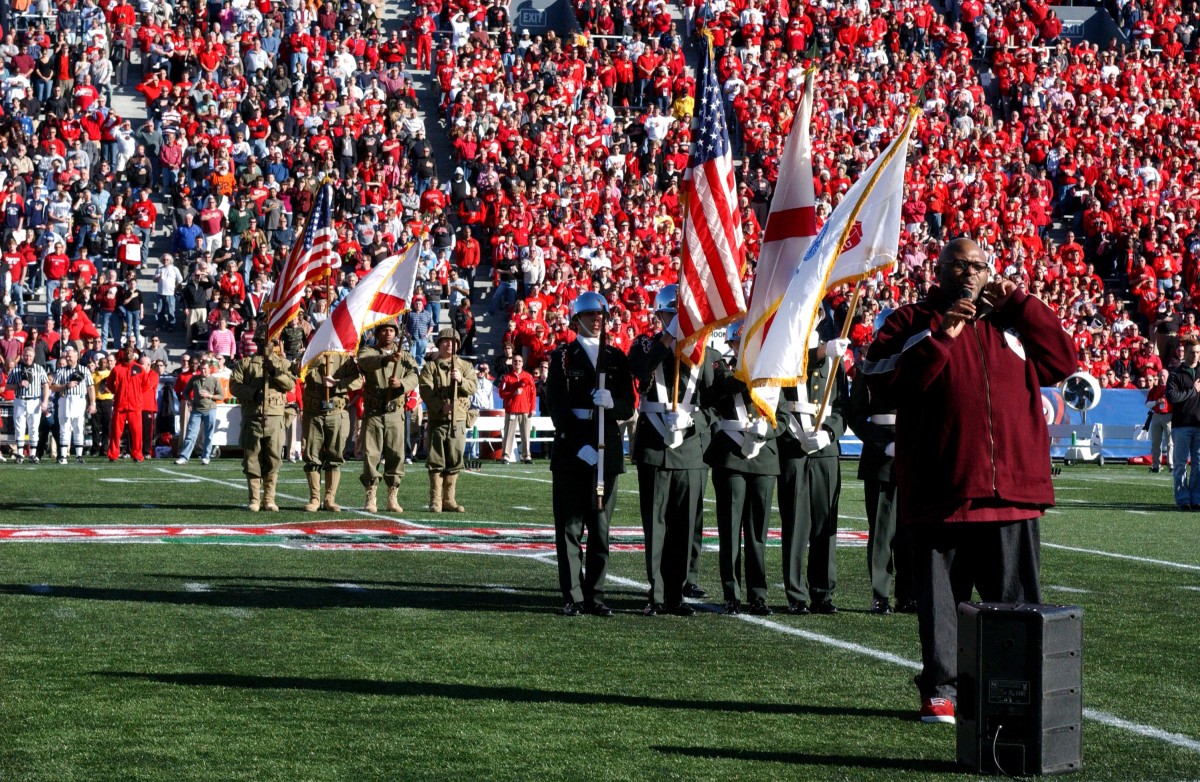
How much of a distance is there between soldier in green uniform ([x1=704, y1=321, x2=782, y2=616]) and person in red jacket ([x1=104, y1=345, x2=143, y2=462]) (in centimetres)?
1861

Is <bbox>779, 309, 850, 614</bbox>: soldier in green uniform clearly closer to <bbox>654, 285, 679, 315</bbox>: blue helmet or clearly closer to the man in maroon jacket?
<bbox>654, 285, 679, 315</bbox>: blue helmet

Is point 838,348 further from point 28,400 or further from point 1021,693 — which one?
point 28,400

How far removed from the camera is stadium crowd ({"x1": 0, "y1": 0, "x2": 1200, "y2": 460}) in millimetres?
30266

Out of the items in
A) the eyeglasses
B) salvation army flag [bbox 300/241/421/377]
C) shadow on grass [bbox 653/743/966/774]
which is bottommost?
shadow on grass [bbox 653/743/966/774]

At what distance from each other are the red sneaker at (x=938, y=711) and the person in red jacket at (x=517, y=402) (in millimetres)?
22011

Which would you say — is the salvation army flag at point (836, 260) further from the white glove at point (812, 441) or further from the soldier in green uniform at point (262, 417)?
the soldier in green uniform at point (262, 417)

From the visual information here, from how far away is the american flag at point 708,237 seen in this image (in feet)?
34.8

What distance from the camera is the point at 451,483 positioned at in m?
18.0

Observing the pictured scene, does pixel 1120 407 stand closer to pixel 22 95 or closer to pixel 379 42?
pixel 379 42

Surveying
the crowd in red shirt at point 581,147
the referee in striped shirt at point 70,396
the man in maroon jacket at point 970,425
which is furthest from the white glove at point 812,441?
the referee in striped shirt at point 70,396

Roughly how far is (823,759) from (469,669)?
7.80 ft

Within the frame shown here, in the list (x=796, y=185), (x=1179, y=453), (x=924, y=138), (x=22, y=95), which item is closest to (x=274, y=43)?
(x=22, y=95)

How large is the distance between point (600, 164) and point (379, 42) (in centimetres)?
538

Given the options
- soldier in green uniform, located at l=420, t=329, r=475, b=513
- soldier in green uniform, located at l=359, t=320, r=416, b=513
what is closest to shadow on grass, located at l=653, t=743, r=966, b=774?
soldier in green uniform, located at l=420, t=329, r=475, b=513
